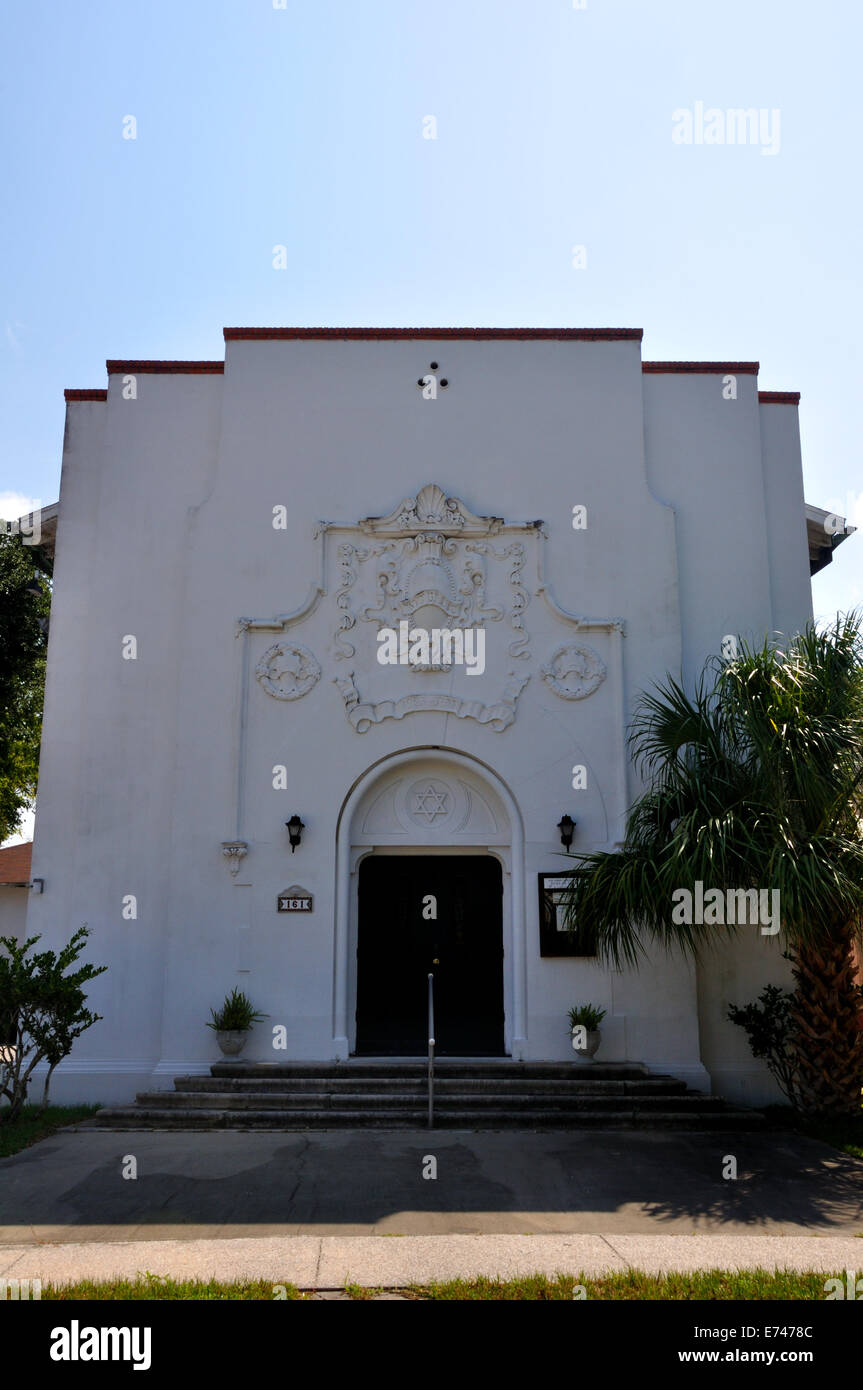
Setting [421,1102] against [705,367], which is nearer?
[421,1102]

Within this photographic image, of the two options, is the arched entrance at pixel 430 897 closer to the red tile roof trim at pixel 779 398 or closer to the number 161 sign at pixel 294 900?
the number 161 sign at pixel 294 900

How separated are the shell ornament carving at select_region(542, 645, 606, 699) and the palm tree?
1.56 metres

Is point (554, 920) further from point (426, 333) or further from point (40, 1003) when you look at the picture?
point (426, 333)

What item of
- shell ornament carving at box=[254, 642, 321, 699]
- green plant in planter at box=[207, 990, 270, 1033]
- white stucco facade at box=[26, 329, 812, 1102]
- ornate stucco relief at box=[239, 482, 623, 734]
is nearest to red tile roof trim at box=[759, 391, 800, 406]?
white stucco facade at box=[26, 329, 812, 1102]

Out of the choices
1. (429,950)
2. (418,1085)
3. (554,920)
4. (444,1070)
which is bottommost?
(418,1085)

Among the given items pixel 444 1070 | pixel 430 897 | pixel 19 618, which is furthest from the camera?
pixel 19 618

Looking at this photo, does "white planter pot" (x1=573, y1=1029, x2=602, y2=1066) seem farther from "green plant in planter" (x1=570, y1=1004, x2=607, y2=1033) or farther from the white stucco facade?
the white stucco facade

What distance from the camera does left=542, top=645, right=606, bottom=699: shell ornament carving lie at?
44.8 ft

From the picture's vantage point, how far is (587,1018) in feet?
41.0

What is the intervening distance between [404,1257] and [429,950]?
22.2 ft

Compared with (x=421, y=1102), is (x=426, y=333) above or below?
above

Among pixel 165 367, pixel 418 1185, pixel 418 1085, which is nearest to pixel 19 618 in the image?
pixel 165 367

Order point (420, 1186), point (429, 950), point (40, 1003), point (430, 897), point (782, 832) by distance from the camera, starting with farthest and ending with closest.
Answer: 1. point (430, 897)
2. point (429, 950)
3. point (40, 1003)
4. point (782, 832)
5. point (420, 1186)

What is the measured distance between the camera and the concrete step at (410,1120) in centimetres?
1099
